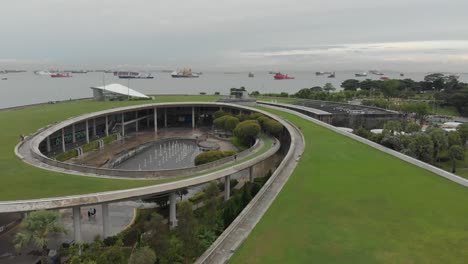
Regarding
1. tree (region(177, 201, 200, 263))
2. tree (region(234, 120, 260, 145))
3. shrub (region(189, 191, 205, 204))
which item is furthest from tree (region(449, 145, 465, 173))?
tree (region(177, 201, 200, 263))

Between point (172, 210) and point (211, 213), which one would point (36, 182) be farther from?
point (211, 213)

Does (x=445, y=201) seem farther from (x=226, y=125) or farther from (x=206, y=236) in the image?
(x=226, y=125)

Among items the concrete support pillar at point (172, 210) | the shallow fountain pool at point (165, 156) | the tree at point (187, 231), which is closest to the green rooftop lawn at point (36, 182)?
the concrete support pillar at point (172, 210)

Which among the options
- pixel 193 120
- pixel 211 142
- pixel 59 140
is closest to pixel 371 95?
pixel 193 120

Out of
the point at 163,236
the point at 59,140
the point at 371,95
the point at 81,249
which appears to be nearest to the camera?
the point at 163,236

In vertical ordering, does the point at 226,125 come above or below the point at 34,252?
above
